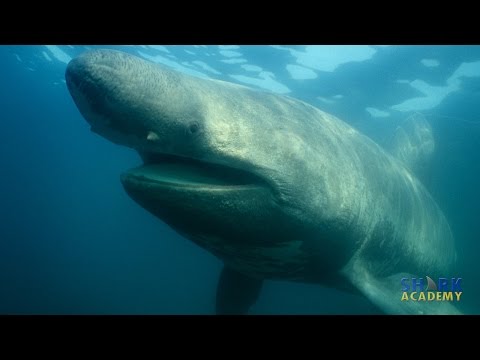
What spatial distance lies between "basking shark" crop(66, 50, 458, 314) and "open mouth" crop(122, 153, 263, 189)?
11 millimetres

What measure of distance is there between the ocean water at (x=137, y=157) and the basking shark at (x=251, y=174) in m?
3.49

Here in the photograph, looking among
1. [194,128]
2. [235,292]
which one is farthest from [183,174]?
[235,292]

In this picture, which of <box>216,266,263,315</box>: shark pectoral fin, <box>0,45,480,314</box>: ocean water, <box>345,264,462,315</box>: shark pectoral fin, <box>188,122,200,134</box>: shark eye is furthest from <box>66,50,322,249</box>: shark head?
<box>0,45,480,314</box>: ocean water

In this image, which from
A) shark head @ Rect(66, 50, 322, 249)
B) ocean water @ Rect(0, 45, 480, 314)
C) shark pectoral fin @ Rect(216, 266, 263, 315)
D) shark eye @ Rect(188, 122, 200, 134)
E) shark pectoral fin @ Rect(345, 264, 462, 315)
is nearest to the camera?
shark head @ Rect(66, 50, 322, 249)

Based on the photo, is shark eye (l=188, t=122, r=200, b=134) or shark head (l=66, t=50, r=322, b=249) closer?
shark head (l=66, t=50, r=322, b=249)

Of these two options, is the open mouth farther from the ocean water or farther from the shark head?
the ocean water

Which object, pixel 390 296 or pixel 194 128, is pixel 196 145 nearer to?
pixel 194 128

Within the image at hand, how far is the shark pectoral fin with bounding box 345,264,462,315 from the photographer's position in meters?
5.21

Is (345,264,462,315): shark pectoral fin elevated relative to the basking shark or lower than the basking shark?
lower

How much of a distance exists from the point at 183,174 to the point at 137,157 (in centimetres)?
4755
